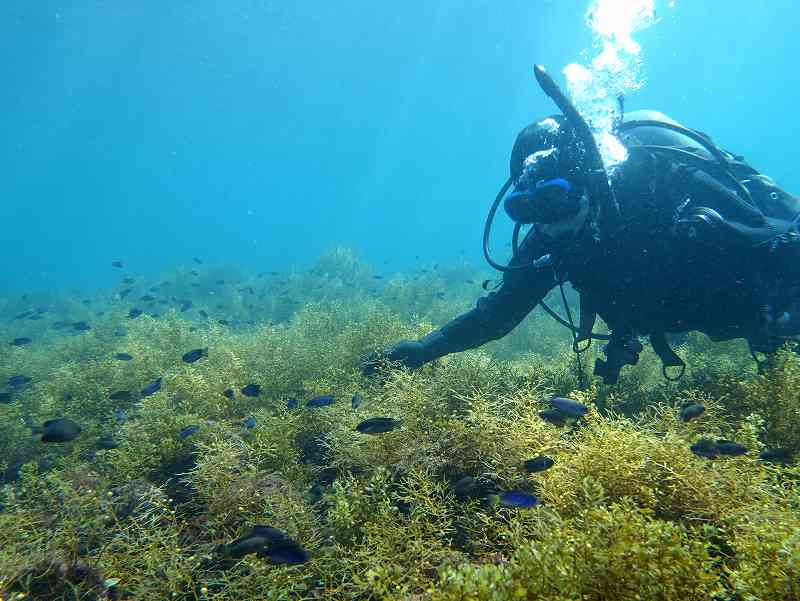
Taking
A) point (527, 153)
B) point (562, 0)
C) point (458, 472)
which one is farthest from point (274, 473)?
point (562, 0)

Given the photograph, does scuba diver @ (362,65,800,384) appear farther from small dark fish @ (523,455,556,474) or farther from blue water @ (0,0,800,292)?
blue water @ (0,0,800,292)

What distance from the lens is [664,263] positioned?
4047mm

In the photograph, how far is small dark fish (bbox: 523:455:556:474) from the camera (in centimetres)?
277

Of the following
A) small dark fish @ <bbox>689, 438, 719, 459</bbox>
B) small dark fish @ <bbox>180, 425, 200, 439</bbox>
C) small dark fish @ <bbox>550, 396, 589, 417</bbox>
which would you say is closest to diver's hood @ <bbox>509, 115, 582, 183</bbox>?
small dark fish @ <bbox>550, 396, 589, 417</bbox>

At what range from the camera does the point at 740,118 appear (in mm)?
129625

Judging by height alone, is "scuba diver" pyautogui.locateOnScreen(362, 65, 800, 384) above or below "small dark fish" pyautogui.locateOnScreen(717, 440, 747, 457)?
above

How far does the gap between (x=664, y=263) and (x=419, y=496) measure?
11.4 feet

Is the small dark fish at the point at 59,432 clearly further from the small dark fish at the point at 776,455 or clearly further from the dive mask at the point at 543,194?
the small dark fish at the point at 776,455

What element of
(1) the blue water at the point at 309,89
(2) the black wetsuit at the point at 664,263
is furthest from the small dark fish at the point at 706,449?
(1) the blue water at the point at 309,89

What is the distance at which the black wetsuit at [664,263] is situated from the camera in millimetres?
3898

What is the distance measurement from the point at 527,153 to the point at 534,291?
5.47 ft

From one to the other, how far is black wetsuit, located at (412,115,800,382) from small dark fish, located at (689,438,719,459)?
175cm

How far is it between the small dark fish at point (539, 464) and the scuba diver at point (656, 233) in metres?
1.79

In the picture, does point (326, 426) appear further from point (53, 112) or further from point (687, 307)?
point (53, 112)
